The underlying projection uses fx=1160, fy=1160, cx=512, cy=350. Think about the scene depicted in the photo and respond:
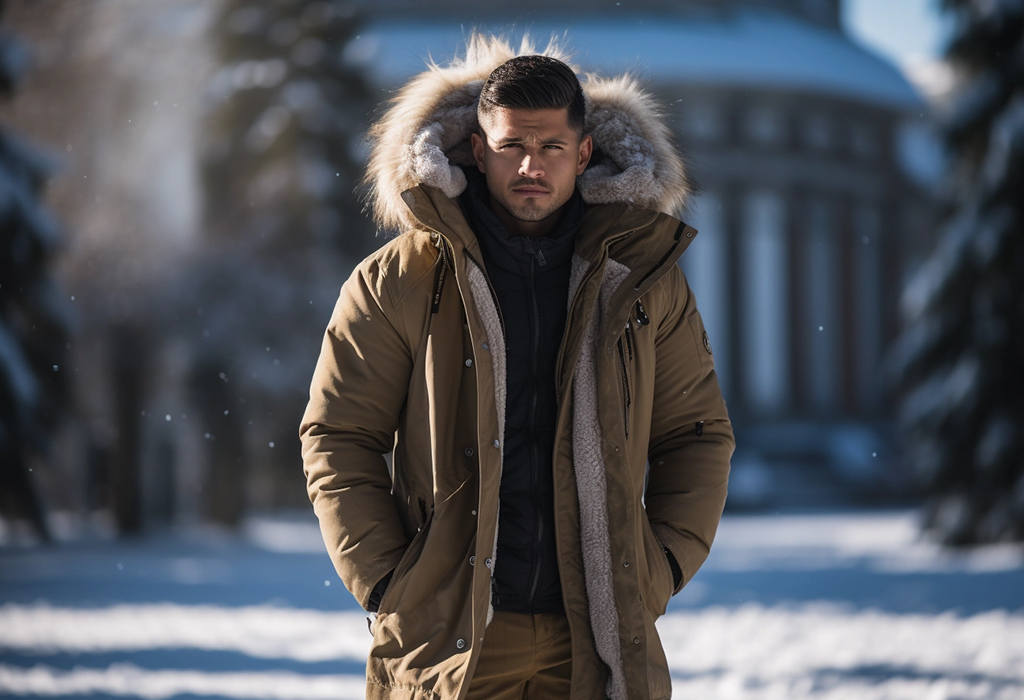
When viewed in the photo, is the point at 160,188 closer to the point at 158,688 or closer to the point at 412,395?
the point at 158,688

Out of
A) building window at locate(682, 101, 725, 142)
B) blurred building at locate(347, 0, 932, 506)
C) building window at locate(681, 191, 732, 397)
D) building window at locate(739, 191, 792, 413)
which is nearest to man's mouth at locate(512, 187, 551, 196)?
blurred building at locate(347, 0, 932, 506)

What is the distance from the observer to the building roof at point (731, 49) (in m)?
32.7

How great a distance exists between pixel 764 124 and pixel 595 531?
33005mm

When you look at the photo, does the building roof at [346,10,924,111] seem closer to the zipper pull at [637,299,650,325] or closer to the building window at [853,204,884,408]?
the building window at [853,204,884,408]

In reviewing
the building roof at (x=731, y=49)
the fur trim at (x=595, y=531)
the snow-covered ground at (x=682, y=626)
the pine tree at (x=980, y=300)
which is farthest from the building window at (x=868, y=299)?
the fur trim at (x=595, y=531)

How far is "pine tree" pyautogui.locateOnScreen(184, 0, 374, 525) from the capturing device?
68.4 ft

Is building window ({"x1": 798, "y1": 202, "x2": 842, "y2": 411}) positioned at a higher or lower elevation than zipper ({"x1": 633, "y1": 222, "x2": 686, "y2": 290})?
lower

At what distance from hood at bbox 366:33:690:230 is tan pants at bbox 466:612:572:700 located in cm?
92

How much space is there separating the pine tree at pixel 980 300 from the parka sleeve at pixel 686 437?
44.3 feet

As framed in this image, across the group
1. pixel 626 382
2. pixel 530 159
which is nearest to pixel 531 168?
pixel 530 159

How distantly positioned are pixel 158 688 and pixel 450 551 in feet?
17.5

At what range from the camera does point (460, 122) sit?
9.01ft

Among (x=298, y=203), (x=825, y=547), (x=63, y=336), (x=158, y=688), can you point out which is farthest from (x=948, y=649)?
(x=298, y=203)

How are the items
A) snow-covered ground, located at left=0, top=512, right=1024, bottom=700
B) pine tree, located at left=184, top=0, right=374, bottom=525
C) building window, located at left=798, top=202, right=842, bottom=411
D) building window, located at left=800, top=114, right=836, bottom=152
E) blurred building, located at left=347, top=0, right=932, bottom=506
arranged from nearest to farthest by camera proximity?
snow-covered ground, located at left=0, top=512, right=1024, bottom=700, pine tree, located at left=184, top=0, right=374, bottom=525, blurred building, located at left=347, top=0, right=932, bottom=506, building window, located at left=798, top=202, right=842, bottom=411, building window, located at left=800, top=114, right=836, bottom=152
